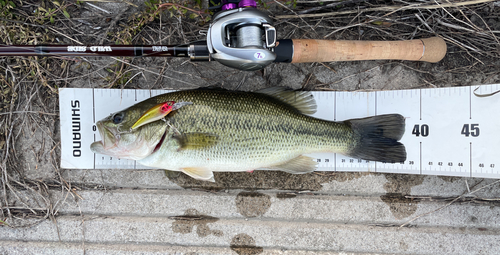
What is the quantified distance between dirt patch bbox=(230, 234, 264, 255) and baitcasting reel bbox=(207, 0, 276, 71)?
66.7 inches

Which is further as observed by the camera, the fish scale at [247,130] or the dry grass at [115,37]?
the dry grass at [115,37]

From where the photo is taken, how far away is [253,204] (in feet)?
9.20

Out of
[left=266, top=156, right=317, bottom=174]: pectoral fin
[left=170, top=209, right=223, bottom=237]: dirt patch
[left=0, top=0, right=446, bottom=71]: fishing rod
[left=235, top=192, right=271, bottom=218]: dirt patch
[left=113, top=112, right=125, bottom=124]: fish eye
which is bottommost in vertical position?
[left=170, top=209, right=223, bottom=237]: dirt patch

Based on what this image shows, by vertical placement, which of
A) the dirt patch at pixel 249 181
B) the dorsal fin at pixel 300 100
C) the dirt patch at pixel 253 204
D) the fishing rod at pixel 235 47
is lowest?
the dirt patch at pixel 253 204

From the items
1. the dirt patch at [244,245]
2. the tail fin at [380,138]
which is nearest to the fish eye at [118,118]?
the dirt patch at [244,245]

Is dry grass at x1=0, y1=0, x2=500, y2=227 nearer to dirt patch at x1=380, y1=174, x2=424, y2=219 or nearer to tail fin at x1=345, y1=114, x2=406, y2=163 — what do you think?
tail fin at x1=345, y1=114, x2=406, y2=163

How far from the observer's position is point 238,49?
196 centimetres

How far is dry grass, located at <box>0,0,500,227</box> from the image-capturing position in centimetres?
270

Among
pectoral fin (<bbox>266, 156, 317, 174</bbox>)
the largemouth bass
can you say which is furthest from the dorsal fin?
pectoral fin (<bbox>266, 156, 317, 174</bbox>)

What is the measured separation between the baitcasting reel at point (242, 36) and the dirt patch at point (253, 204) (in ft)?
4.46

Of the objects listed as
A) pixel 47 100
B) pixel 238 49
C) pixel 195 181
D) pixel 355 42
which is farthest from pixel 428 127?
pixel 47 100

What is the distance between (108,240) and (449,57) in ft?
12.4

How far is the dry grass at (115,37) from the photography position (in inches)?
106

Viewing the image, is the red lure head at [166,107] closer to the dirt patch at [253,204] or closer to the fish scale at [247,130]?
the fish scale at [247,130]
